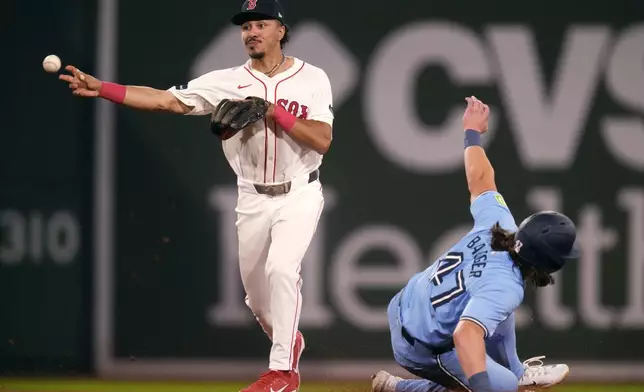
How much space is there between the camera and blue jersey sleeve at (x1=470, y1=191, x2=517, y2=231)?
4.66 meters

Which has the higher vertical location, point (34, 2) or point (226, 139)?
point (34, 2)

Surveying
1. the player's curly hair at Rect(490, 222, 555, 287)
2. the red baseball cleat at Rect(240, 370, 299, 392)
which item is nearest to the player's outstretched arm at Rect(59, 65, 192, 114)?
the red baseball cleat at Rect(240, 370, 299, 392)

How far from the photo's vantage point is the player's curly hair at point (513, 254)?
4.41 m

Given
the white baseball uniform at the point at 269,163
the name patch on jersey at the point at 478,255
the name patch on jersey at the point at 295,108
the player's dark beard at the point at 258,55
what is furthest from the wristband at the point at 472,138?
the player's dark beard at the point at 258,55

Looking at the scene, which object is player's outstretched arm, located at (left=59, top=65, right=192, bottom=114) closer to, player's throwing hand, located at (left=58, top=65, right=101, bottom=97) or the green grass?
player's throwing hand, located at (left=58, top=65, right=101, bottom=97)

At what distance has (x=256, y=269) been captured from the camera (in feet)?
17.6

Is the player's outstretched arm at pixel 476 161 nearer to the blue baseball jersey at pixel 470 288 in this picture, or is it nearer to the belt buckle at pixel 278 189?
the blue baseball jersey at pixel 470 288

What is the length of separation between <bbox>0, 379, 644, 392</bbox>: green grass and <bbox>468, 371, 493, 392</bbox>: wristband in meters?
2.07

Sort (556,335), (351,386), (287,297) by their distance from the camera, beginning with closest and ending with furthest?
(287,297)
(351,386)
(556,335)

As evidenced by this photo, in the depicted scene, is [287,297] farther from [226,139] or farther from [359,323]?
[359,323]

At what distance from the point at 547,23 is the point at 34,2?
3157 millimetres

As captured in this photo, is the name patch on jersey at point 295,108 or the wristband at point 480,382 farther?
the name patch on jersey at point 295,108

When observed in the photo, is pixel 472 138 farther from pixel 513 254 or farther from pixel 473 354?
pixel 473 354

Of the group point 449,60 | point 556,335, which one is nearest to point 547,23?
point 449,60
